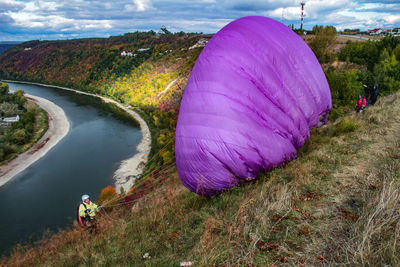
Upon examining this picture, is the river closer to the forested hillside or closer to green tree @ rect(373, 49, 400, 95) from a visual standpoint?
the forested hillside

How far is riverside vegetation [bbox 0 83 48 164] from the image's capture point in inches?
1293

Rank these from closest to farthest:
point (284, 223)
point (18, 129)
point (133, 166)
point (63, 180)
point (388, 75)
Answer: point (284, 223), point (388, 75), point (63, 180), point (133, 166), point (18, 129)

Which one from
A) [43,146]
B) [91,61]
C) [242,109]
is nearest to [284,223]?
[242,109]

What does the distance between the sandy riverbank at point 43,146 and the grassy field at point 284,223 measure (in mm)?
29340

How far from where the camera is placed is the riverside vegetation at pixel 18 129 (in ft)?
108

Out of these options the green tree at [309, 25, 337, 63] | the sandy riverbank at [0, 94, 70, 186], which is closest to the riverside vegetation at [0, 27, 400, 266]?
the green tree at [309, 25, 337, 63]

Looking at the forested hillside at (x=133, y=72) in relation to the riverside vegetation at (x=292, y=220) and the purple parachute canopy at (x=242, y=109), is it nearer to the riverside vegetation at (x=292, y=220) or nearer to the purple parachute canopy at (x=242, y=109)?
the purple parachute canopy at (x=242, y=109)

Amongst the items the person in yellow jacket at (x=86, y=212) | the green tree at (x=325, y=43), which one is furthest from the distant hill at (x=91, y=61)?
the person in yellow jacket at (x=86, y=212)

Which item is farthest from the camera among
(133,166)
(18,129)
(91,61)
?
(91,61)

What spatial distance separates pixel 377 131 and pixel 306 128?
217 centimetres

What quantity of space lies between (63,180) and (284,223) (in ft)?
94.0

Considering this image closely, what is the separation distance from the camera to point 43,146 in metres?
35.8

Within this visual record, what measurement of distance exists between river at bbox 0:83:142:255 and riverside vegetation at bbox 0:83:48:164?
4.52 m

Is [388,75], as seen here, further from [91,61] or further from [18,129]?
[91,61]
